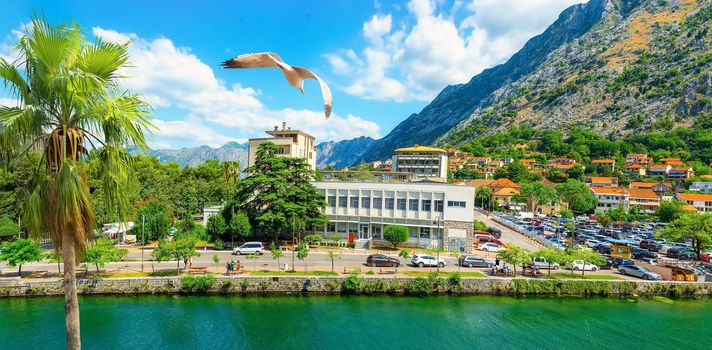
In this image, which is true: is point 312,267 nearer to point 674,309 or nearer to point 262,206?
point 262,206

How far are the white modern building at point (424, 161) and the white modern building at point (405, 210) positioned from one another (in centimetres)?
6689

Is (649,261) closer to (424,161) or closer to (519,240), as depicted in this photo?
(519,240)

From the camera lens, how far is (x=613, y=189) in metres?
76.8

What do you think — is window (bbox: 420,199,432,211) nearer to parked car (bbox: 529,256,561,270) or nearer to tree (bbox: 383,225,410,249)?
tree (bbox: 383,225,410,249)

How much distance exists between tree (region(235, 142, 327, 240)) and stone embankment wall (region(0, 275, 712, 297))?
8.68 metres

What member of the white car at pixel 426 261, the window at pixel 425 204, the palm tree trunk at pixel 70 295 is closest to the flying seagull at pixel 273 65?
the palm tree trunk at pixel 70 295

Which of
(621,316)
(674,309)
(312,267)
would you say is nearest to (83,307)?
(312,267)

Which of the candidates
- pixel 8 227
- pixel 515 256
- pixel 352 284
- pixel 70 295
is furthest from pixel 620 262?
pixel 8 227

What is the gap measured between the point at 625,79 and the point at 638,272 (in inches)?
6032

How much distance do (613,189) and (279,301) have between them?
264 ft

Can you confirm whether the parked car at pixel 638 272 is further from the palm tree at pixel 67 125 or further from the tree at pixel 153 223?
the tree at pixel 153 223

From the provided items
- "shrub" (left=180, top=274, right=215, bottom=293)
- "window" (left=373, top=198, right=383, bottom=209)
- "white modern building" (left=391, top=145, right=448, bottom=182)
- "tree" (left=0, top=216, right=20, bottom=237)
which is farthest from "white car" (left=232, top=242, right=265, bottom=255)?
"white modern building" (left=391, top=145, right=448, bottom=182)

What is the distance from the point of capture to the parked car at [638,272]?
26.4 meters

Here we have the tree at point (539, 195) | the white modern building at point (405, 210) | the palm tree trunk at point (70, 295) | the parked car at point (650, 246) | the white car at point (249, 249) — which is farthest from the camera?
the tree at point (539, 195)
